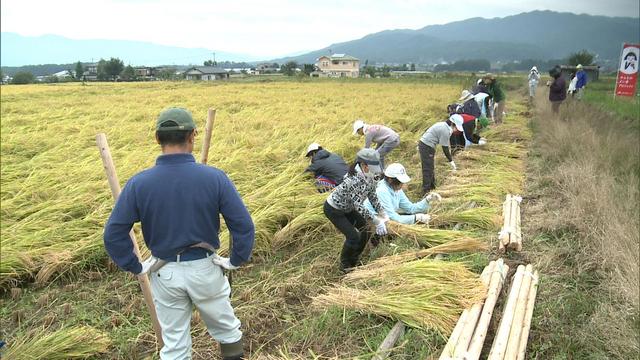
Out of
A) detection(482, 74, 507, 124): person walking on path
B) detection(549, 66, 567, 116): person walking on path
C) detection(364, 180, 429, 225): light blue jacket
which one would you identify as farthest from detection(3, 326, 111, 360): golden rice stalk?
detection(549, 66, 567, 116): person walking on path

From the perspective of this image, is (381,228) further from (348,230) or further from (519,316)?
(519,316)

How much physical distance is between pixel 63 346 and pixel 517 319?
2.66 metres

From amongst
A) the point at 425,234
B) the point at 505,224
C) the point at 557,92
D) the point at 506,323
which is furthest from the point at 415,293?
the point at 557,92

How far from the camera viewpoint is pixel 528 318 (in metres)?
2.70

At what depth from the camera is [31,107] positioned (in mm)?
14008

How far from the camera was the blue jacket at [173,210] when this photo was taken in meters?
1.86

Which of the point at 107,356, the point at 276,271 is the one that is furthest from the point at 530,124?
the point at 107,356

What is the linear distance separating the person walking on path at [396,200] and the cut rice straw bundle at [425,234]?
15 cm

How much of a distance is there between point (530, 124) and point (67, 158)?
32.2ft

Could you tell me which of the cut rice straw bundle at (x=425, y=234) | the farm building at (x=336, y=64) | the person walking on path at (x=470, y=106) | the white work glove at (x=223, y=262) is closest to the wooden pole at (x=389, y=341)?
the white work glove at (x=223, y=262)

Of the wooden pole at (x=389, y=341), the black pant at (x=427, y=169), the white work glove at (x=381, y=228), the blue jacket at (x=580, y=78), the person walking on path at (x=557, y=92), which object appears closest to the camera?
the wooden pole at (x=389, y=341)

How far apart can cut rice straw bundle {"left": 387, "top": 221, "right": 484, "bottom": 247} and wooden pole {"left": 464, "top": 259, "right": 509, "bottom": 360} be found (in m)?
0.47

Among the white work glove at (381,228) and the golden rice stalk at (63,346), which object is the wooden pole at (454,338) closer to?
the white work glove at (381,228)

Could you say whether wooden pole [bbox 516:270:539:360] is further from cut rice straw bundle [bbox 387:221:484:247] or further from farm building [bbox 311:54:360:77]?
farm building [bbox 311:54:360:77]
